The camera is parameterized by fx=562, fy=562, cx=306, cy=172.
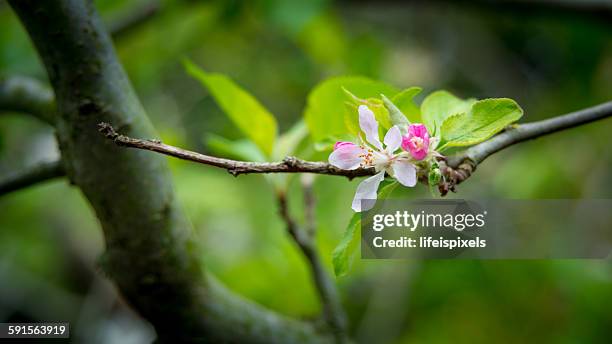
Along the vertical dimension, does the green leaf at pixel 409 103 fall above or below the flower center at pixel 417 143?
above

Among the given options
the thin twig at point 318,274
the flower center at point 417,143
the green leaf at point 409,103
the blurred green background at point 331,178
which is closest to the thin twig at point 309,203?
the thin twig at point 318,274

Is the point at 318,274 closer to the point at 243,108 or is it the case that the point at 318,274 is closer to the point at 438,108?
the point at 243,108

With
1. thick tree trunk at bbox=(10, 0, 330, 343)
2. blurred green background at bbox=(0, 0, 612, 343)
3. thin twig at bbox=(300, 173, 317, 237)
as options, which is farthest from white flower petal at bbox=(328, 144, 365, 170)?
blurred green background at bbox=(0, 0, 612, 343)

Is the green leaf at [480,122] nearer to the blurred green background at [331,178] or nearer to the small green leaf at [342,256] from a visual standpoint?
the small green leaf at [342,256]

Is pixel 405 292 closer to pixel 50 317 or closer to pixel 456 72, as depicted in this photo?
pixel 50 317

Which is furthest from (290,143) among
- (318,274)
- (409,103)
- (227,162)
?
(227,162)

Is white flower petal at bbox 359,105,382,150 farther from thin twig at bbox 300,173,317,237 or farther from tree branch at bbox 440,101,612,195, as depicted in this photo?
thin twig at bbox 300,173,317,237
